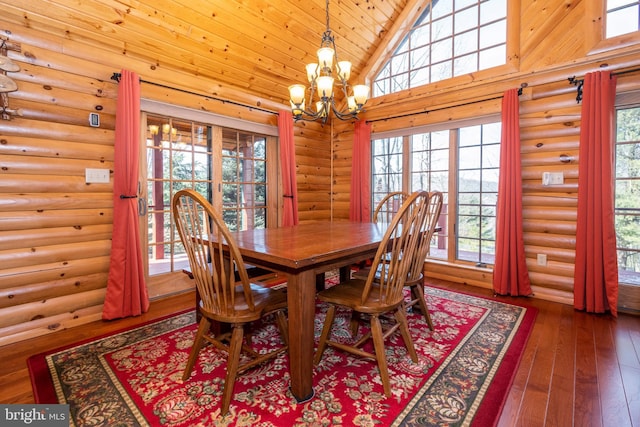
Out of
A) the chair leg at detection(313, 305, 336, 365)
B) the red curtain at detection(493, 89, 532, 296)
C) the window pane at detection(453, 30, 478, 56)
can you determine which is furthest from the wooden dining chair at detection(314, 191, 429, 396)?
the window pane at detection(453, 30, 478, 56)

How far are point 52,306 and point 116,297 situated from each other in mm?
431

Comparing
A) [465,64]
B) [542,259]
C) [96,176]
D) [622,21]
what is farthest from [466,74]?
[96,176]

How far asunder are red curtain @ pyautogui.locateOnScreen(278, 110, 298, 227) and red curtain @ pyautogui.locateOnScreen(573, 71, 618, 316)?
3032mm

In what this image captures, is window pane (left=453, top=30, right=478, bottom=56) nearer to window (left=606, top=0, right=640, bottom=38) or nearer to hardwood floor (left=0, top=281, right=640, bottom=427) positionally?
window (left=606, top=0, right=640, bottom=38)

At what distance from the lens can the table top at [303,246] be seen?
149 cm

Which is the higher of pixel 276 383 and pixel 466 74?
pixel 466 74

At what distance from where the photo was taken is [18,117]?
7.43 feet

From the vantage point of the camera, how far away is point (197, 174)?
3453 mm

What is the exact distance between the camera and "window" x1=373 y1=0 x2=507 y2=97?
11.5 ft

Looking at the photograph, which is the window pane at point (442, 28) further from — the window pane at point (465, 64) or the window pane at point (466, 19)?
the window pane at point (465, 64)

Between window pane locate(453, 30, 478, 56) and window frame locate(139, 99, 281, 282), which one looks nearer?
window frame locate(139, 99, 281, 282)

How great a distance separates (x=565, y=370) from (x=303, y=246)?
1726mm

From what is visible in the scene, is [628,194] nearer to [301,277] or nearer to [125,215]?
[301,277]

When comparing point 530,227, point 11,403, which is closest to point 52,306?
point 11,403
